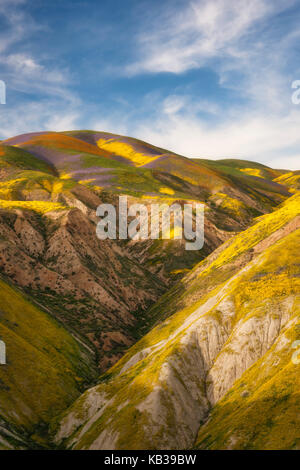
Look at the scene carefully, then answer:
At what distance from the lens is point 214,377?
48.3 meters

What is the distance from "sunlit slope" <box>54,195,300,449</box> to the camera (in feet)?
126

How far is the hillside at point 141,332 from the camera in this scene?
4191 cm

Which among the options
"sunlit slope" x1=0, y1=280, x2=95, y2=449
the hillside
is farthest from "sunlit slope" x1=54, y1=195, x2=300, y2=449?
"sunlit slope" x1=0, y1=280, x2=95, y2=449

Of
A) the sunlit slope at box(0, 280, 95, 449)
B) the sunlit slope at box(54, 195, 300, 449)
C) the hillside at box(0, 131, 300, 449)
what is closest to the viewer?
the sunlit slope at box(54, 195, 300, 449)

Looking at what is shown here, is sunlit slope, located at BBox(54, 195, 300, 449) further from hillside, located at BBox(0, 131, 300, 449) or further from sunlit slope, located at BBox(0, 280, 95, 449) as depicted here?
sunlit slope, located at BBox(0, 280, 95, 449)

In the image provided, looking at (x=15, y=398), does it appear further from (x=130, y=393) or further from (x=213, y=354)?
(x=213, y=354)

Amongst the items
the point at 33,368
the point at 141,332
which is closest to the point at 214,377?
the point at 33,368

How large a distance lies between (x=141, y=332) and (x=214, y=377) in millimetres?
34325

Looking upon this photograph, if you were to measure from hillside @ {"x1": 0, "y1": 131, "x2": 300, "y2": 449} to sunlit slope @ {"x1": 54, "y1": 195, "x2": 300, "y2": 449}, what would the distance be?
16cm

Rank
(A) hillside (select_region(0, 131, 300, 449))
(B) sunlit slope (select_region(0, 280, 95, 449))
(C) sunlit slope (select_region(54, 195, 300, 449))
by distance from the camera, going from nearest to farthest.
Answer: (C) sunlit slope (select_region(54, 195, 300, 449)), (A) hillside (select_region(0, 131, 300, 449)), (B) sunlit slope (select_region(0, 280, 95, 449))

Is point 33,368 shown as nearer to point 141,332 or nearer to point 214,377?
point 214,377

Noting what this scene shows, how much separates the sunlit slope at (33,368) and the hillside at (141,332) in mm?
211

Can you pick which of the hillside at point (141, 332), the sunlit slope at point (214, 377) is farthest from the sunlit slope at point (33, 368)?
the sunlit slope at point (214, 377)
